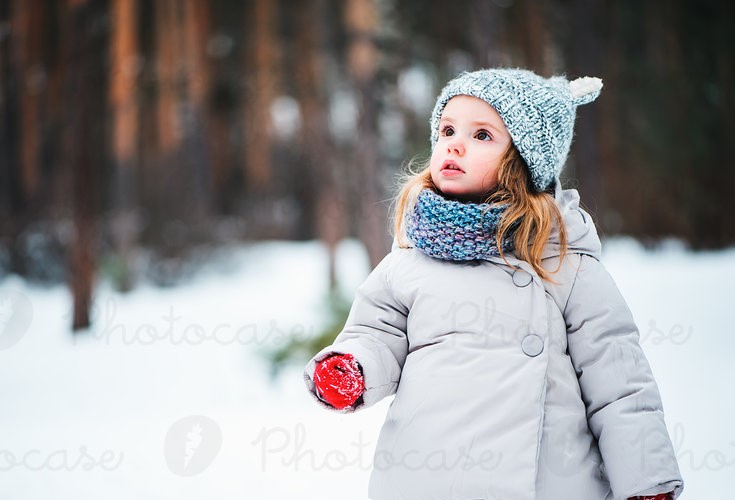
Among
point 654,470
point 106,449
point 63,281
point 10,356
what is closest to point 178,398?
point 106,449

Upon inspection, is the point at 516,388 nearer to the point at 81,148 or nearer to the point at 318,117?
the point at 81,148

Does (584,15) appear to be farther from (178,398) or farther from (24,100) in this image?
(24,100)

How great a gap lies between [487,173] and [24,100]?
708 centimetres

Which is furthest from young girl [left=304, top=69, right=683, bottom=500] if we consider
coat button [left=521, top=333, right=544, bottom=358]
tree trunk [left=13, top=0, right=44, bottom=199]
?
tree trunk [left=13, top=0, right=44, bottom=199]

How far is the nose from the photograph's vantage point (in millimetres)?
1501

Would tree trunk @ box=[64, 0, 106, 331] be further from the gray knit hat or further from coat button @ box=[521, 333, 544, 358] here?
coat button @ box=[521, 333, 544, 358]

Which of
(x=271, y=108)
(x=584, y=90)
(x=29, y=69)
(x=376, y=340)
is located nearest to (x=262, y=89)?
(x=271, y=108)

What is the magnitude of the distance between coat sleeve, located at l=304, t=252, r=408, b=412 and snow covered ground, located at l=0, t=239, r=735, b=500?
120cm

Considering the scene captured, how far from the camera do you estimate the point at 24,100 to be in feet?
23.2

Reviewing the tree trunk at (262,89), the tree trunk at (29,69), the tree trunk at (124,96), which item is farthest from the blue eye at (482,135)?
the tree trunk at (29,69)

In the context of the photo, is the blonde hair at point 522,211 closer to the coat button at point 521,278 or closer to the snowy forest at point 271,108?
the coat button at point 521,278

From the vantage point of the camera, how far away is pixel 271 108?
316 inches

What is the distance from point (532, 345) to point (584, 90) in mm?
728

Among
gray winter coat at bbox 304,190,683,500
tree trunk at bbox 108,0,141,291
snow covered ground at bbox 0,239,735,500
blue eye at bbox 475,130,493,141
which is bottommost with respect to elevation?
snow covered ground at bbox 0,239,735,500
